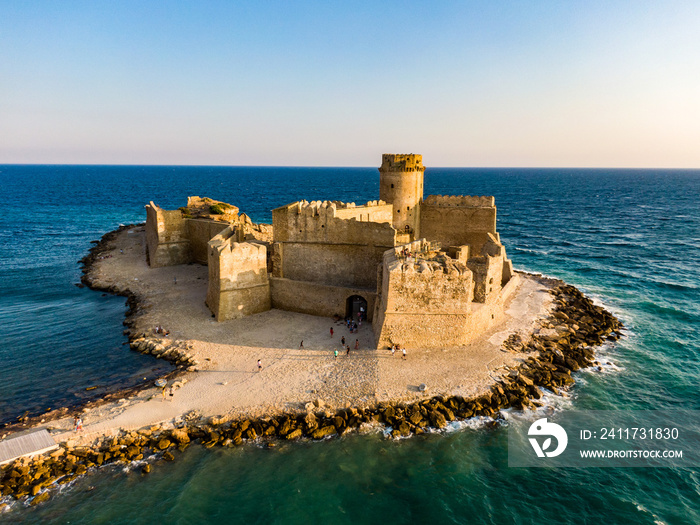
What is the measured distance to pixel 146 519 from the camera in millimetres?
15875

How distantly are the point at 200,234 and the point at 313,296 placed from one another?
58.9ft

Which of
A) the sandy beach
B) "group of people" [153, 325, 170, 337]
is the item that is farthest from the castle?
"group of people" [153, 325, 170, 337]

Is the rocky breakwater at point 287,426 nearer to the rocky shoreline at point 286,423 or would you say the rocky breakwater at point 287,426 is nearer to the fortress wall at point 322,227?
the rocky shoreline at point 286,423

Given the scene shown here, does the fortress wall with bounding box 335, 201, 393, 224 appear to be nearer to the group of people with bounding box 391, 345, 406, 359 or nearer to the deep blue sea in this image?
the group of people with bounding box 391, 345, 406, 359

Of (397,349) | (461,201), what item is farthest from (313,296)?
(461,201)

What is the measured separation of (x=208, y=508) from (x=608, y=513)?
49.9 ft

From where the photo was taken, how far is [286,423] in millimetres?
20094

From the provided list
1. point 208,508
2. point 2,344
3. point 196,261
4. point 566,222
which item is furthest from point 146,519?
point 566,222

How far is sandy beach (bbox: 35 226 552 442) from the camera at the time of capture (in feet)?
69.1

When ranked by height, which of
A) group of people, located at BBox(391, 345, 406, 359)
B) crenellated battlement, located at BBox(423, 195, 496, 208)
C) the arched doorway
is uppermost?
crenellated battlement, located at BBox(423, 195, 496, 208)

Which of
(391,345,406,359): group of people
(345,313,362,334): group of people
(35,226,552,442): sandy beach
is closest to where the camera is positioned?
A: (35,226,552,442): sandy beach

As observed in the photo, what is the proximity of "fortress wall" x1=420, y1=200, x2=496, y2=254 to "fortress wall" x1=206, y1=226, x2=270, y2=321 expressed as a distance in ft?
49.0

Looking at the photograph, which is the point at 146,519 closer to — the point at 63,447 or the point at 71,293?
the point at 63,447

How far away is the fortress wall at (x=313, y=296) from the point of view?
29806 mm
